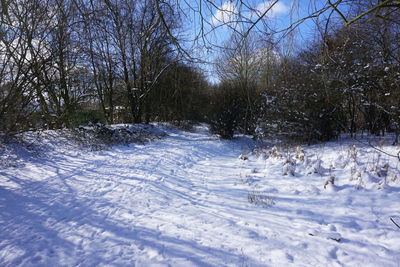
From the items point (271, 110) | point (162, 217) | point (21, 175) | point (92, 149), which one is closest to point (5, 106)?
point (21, 175)

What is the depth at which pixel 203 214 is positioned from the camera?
308 centimetres

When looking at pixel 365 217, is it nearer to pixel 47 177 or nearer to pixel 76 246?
pixel 76 246

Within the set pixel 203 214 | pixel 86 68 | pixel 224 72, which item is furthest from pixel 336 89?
pixel 86 68

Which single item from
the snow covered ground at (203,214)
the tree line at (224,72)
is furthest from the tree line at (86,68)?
the snow covered ground at (203,214)

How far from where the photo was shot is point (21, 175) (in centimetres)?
439

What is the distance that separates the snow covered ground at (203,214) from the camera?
216cm

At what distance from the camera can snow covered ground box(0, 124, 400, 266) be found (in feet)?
7.07

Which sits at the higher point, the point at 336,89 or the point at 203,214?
the point at 336,89

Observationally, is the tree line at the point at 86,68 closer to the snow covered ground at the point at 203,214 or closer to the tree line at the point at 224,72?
the tree line at the point at 224,72

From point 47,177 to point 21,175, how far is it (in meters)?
0.59

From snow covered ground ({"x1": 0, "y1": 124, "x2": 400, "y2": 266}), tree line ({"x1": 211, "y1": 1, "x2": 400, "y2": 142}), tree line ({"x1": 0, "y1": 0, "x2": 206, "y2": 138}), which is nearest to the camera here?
snow covered ground ({"x1": 0, "y1": 124, "x2": 400, "y2": 266})

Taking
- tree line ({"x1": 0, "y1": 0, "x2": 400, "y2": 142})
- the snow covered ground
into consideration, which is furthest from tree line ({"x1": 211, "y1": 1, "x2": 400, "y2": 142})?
the snow covered ground

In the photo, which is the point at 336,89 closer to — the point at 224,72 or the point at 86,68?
the point at 224,72

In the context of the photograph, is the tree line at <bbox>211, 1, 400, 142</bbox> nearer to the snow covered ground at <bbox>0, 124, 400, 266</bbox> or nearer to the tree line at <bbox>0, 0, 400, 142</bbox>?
the tree line at <bbox>0, 0, 400, 142</bbox>
